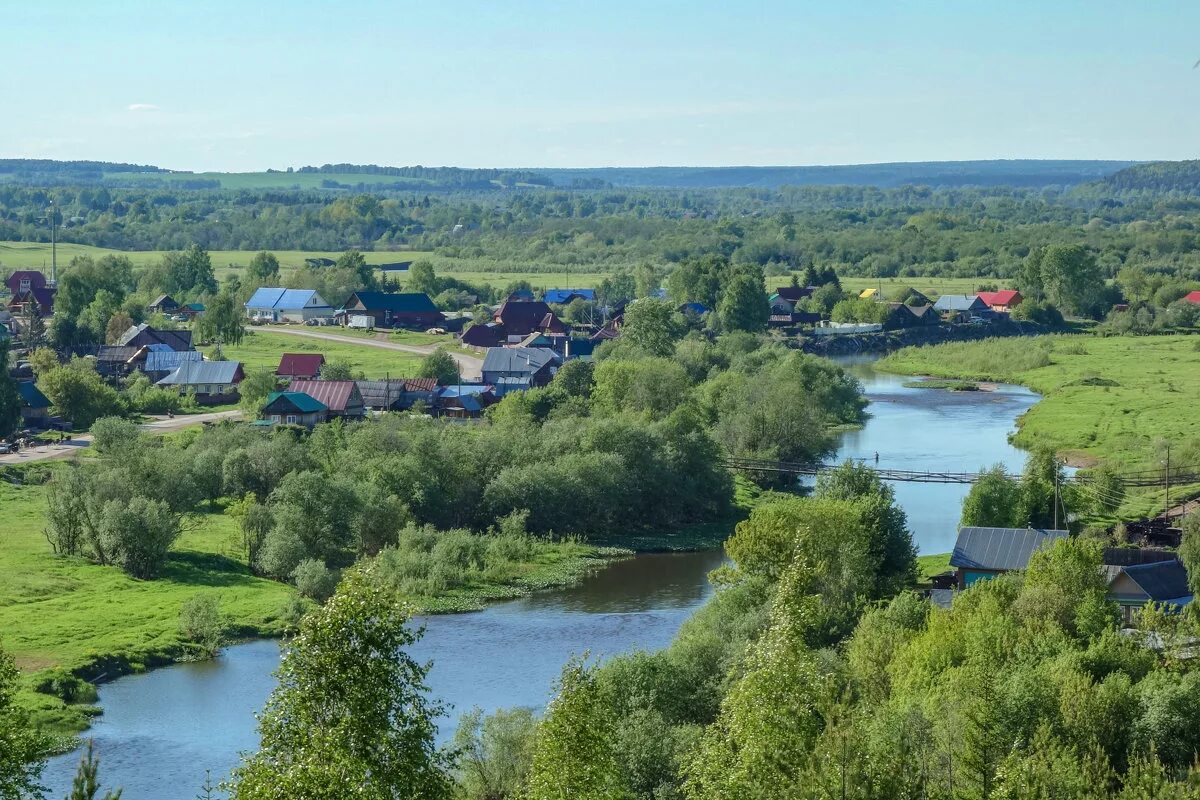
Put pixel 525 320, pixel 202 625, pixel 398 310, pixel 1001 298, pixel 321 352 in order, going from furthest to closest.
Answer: pixel 1001 298, pixel 398 310, pixel 525 320, pixel 321 352, pixel 202 625

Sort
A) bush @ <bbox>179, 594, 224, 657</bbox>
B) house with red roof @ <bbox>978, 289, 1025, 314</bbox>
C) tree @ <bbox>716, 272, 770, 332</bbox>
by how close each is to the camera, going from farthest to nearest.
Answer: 1. house with red roof @ <bbox>978, 289, 1025, 314</bbox>
2. tree @ <bbox>716, 272, 770, 332</bbox>
3. bush @ <bbox>179, 594, 224, 657</bbox>

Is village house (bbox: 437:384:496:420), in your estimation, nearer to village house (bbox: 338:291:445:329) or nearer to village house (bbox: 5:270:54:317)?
village house (bbox: 338:291:445:329)

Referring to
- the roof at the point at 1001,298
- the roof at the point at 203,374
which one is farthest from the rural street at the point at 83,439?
the roof at the point at 1001,298

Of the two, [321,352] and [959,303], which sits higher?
[959,303]

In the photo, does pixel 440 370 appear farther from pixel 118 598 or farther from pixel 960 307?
pixel 960 307

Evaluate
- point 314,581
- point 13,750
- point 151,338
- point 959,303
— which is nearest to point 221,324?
point 151,338

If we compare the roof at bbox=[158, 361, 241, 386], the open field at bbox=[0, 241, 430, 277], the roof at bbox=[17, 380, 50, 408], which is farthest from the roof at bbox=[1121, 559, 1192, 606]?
the open field at bbox=[0, 241, 430, 277]
